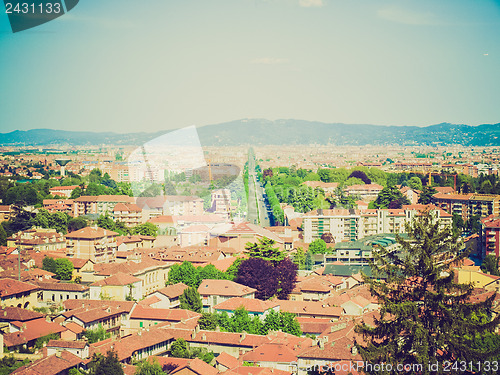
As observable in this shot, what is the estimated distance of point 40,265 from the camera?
17531 millimetres

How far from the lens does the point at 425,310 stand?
636 cm

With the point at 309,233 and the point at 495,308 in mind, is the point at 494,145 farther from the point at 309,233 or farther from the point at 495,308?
the point at 495,308

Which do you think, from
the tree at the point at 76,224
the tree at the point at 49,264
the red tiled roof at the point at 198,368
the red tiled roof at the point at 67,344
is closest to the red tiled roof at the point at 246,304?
the red tiled roof at the point at 198,368

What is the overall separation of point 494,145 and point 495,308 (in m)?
84.4

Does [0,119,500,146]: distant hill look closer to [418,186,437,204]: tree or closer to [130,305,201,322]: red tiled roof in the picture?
[418,186,437,204]: tree

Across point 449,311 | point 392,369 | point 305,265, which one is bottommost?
point 305,265

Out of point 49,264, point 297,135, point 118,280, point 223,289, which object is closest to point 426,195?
point 223,289

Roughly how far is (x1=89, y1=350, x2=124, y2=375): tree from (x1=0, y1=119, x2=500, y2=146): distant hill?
50397 mm

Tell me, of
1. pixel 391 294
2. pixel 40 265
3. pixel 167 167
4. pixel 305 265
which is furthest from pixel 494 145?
pixel 391 294

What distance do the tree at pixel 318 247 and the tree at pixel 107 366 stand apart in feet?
42.9

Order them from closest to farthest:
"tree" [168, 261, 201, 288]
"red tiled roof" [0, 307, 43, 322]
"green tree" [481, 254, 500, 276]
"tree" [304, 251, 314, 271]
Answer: "red tiled roof" [0, 307, 43, 322] → "tree" [168, 261, 201, 288] → "green tree" [481, 254, 500, 276] → "tree" [304, 251, 314, 271]

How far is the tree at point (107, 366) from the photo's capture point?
9.36 meters

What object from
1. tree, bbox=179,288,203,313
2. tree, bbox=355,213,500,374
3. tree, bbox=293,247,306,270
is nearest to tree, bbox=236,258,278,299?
tree, bbox=179,288,203,313

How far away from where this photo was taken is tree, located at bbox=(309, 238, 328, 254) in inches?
872
